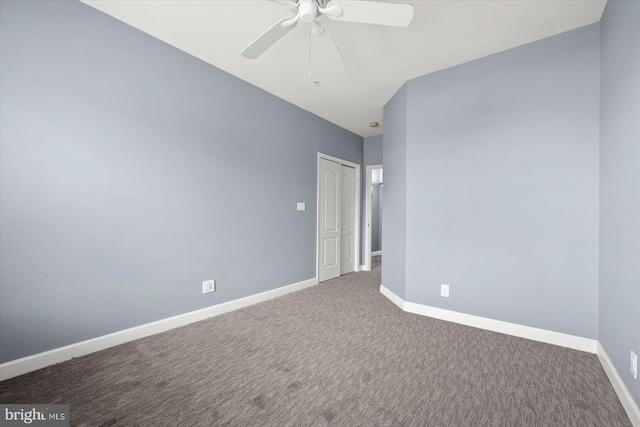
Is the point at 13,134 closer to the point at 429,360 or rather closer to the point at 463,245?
the point at 429,360

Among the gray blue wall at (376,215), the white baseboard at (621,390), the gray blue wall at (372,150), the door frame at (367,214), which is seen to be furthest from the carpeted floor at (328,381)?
the gray blue wall at (376,215)

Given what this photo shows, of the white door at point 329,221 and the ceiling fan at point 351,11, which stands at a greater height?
the ceiling fan at point 351,11

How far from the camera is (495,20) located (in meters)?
2.29

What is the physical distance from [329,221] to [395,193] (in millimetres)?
1495

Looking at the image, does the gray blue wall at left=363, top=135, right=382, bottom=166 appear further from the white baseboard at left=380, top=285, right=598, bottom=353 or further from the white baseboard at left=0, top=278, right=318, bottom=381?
the white baseboard at left=0, top=278, right=318, bottom=381

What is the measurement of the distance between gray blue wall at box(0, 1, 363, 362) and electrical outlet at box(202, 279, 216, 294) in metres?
0.05

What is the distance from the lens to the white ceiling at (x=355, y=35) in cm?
215

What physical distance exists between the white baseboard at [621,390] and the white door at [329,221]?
11.0ft

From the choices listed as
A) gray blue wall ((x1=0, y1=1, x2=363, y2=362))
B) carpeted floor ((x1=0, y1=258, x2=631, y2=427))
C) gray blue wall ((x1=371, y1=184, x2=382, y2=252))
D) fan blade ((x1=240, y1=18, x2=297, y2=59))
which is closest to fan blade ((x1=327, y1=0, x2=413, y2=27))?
fan blade ((x1=240, y1=18, x2=297, y2=59))

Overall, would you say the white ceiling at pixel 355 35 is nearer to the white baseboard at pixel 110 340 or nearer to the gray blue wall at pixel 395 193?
the gray blue wall at pixel 395 193

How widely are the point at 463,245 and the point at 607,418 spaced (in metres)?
1.61

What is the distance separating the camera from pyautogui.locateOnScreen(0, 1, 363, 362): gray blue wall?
191 cm

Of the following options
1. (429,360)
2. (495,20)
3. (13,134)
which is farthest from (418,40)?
(13,134)
